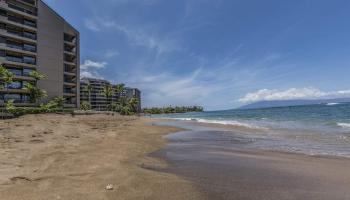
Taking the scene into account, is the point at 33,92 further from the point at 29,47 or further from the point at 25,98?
the point at 29,47

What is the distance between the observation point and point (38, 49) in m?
56.5

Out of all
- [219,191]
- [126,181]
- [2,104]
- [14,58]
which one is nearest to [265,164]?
[219,191]

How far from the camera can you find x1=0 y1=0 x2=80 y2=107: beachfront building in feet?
167

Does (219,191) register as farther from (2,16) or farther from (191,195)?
(2,16)

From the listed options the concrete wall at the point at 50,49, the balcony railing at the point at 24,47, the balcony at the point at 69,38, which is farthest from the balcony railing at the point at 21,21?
the balcony at the point at 69,38

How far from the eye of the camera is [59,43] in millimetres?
60688

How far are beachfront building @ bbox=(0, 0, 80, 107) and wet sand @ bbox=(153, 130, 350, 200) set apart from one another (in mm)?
53290

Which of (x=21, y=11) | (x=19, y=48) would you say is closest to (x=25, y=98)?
(x=19, y=48)

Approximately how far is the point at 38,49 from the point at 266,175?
2464 inches

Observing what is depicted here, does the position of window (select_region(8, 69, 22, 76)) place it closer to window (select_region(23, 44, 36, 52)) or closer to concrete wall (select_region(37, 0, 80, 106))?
concrete wall (select_region(37, 0, 80, 106))

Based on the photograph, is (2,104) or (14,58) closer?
(2,104)

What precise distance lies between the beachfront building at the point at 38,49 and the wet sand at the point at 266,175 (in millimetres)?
53290

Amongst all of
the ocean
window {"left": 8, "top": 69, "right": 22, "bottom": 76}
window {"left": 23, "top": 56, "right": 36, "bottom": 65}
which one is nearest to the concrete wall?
window {"left": 23, "top": 56, "right": 36, "bottom": 65}

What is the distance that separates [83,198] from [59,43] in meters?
64.8
